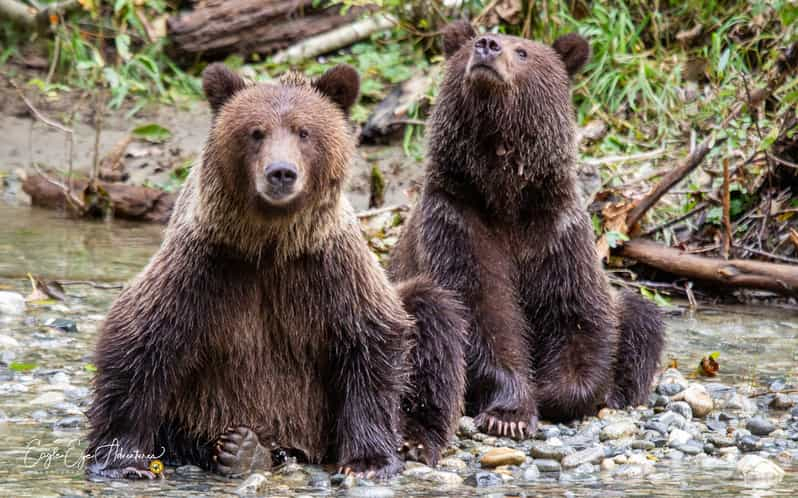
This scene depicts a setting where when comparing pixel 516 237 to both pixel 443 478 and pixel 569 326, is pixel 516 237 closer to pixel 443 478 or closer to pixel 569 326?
pixel 569 326

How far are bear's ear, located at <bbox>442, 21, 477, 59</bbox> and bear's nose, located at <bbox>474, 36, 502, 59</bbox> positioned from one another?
25.0 inches

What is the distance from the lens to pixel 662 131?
1221 centimetres

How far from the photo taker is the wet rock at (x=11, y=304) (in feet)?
27.7

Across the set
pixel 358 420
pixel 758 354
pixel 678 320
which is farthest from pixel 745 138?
pixel 358 420

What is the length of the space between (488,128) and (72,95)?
8.58m

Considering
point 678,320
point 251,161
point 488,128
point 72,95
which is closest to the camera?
point 251,161

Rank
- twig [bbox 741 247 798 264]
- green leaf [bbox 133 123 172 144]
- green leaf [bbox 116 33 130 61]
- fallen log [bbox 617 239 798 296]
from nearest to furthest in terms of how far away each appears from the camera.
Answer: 1. fallen log [bbox 617 239 798 296]
2. twig [bbox 741 247 798 264]
3. green leaf [bbox 116 33 130 61]
4. green leaf [bbox 133 123 172 144]

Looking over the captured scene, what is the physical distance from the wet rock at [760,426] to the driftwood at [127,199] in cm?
683

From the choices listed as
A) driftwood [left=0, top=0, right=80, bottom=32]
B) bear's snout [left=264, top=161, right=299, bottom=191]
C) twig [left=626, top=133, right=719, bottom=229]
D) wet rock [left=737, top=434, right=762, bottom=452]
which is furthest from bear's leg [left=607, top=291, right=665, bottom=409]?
driftwood [left=0, top=0, right=80, bottom=32]

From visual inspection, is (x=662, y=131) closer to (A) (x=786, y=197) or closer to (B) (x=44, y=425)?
(A) (x=786, y=197)

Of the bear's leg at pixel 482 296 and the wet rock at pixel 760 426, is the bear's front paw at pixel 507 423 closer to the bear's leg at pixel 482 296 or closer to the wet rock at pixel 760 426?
the bear's leg at pixel 482 296

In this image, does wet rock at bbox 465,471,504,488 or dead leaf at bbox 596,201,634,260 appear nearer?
wet rock at bbox 465,471,504,488

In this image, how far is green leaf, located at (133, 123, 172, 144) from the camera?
1341 centimetres

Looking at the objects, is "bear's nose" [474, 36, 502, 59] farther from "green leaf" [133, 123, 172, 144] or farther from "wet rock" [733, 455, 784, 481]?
"green leaf" [133, 123, 172, 144]
